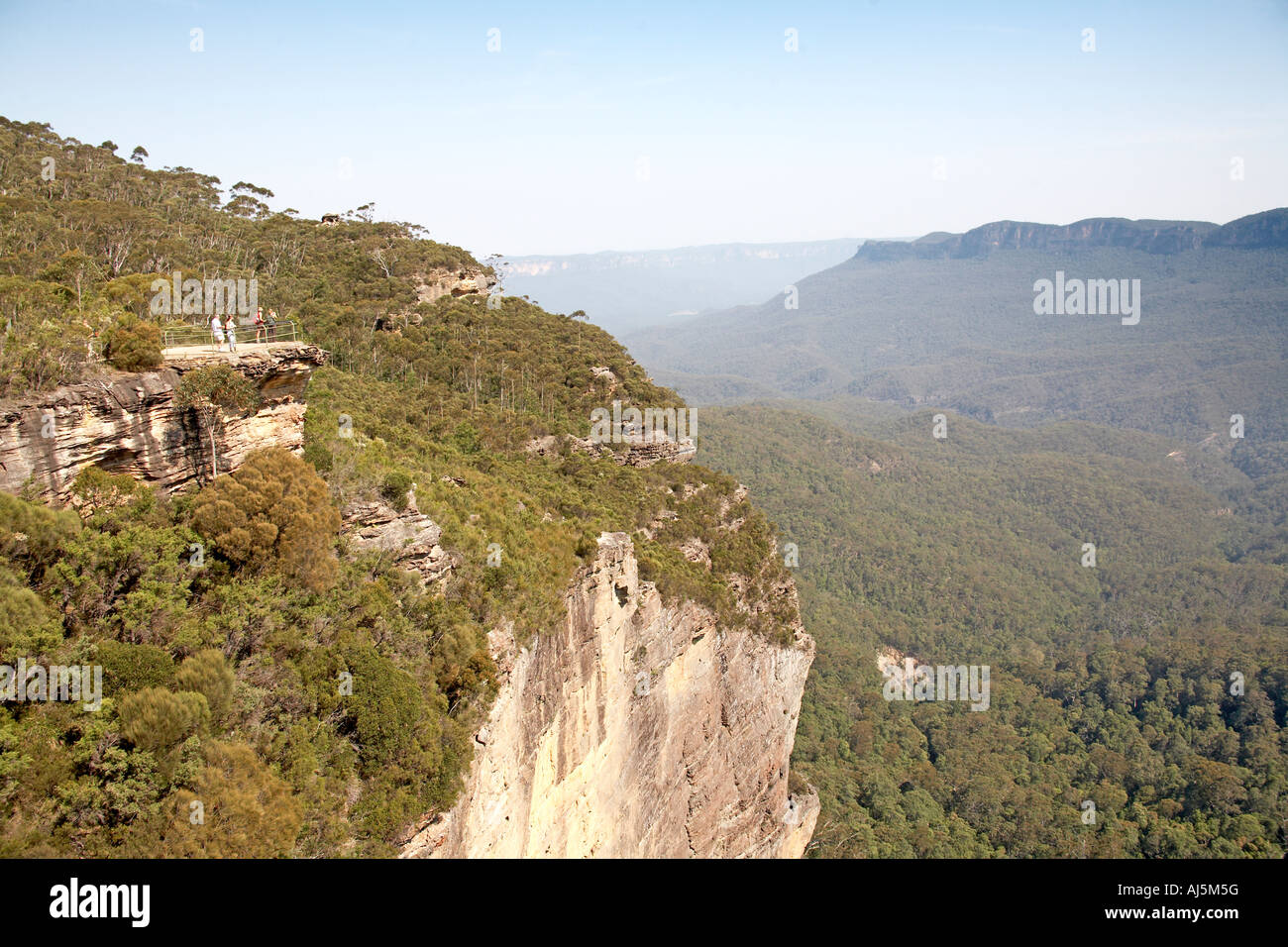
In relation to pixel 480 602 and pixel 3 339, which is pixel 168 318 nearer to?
pixel 3 339

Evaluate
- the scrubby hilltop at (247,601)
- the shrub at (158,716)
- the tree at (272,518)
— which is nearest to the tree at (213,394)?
the scrubby hilltop at (247,601)

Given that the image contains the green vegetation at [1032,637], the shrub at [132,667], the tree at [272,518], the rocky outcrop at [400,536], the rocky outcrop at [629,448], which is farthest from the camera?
the green vegetation at [1032,637]

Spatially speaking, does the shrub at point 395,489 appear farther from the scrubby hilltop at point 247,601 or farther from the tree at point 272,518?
the tree at point 272,518

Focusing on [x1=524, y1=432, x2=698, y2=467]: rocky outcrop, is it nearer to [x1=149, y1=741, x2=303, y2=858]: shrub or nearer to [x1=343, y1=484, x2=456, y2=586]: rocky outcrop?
[x1=343, y1=484, x2=456, y2=586]: rocky outcrop

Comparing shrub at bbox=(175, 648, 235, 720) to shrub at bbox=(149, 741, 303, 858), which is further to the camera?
shrub at bbox=(175, 648, 235, 720)

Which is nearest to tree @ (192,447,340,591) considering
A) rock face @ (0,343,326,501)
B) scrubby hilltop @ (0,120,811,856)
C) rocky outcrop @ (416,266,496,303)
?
scrubby hilltop @ (0,120,811,856)

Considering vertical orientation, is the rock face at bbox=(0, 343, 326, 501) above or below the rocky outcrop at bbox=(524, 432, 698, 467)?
above

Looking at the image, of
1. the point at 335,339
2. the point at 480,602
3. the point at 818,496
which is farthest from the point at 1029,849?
the point at 818,496
